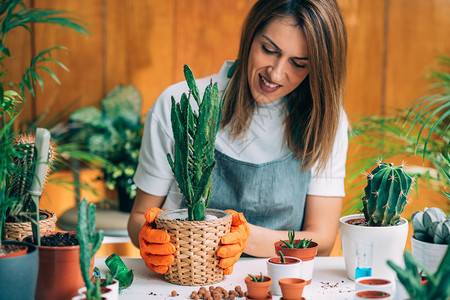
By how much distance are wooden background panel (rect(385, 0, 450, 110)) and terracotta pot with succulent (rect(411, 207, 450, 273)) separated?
266 centimetres

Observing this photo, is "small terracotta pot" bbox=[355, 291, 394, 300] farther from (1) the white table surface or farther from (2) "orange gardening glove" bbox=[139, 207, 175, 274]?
(2) "orange gardening glove" bbox=[139, 207, 175, 274]

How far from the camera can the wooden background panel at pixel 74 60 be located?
3125 millimetres

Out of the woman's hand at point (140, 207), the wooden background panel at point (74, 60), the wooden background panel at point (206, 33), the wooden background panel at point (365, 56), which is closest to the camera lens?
the woman's hand at point (140, 207)

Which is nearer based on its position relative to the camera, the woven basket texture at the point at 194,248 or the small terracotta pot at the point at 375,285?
the small terracotta pot at the point at 375,285

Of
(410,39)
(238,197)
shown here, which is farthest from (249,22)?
(410,39)

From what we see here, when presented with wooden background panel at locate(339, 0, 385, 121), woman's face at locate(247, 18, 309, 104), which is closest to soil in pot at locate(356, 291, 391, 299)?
woman's face at locate(247, 18, 309, 104)

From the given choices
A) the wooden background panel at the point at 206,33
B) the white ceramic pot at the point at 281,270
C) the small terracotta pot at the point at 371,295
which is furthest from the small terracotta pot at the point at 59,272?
the wooden background panel at the point at 206,33

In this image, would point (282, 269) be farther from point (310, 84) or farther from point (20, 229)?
point (310, 84)

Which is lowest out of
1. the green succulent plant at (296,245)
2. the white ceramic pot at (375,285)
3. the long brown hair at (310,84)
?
the white ceramic pot at (375,285)

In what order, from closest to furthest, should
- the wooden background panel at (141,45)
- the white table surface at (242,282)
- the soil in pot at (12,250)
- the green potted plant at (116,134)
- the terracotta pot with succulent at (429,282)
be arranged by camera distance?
the terracotta pot with succulent at (429,282) < the soil in pot at (12,250) < the white table surface at (242,282) < the green potted plant at (116,134) < the wooden background panel at (141,45)

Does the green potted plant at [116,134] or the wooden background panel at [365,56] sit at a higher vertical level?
the wooden background panel at [365,56]

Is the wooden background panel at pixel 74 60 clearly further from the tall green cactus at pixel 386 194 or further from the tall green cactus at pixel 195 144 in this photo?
the tall green cactus at pixel 386 194

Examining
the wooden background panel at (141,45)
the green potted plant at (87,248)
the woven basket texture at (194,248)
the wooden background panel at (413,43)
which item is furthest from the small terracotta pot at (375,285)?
the wooden background panel at (413,43)

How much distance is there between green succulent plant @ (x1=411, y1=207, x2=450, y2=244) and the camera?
1.09 meters
